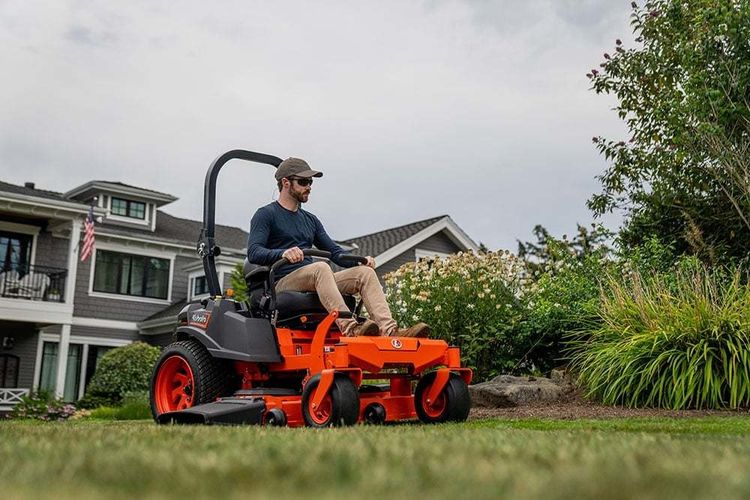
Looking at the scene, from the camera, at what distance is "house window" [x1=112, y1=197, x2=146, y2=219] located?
23453mm

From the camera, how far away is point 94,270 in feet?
72.5

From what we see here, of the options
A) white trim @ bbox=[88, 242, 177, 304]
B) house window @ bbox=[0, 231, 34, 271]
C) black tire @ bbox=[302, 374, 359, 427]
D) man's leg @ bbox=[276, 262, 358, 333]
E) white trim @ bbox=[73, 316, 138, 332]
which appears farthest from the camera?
white trim @ bbox=[88, 242, 177, 304]

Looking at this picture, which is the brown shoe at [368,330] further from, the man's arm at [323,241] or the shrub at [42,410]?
the shrub at [42,410]

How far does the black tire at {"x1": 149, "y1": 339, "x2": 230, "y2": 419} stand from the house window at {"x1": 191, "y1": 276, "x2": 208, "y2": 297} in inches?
654

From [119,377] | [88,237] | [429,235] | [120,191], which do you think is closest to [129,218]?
[120,191]

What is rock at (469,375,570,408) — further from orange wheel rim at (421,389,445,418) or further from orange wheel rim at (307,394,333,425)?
orange wheel rim at (307,394,333,425)

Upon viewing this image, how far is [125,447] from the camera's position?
2779 mm

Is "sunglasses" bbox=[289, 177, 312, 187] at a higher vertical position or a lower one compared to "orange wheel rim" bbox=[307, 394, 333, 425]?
higher

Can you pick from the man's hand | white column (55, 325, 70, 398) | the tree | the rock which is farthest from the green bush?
the man's hand

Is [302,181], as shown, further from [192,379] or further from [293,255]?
[192,379]

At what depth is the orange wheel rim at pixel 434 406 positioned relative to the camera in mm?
5773

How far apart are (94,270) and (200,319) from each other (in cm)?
1709

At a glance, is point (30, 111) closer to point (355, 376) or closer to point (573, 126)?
point (573, 126)

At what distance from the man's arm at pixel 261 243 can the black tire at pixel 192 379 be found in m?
0.75
